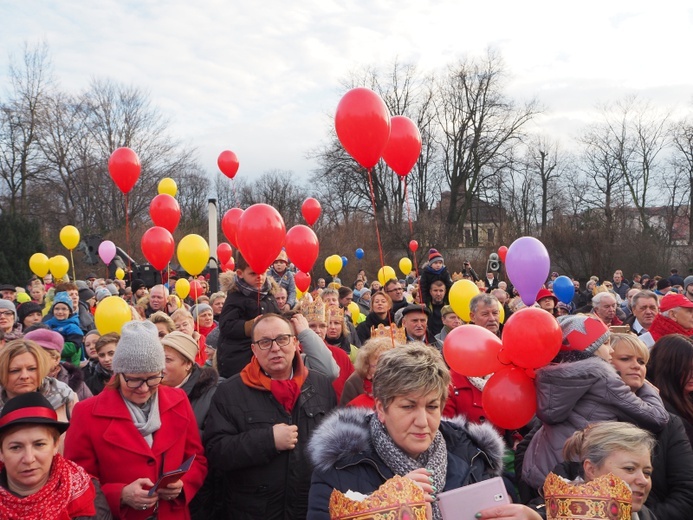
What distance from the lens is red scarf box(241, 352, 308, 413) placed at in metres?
3.53

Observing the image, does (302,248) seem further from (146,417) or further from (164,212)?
(146,417)

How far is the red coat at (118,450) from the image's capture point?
315cm

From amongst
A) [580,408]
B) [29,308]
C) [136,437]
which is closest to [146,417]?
[136,437]

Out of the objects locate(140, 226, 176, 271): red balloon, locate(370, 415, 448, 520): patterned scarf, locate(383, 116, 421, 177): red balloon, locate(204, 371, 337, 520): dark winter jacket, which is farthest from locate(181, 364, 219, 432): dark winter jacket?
locate(140, 226, 176, 271): red balloon

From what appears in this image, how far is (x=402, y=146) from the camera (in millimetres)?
6020

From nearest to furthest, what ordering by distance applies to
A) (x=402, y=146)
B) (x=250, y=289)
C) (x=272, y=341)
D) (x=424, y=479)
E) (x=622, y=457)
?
1. (x=424, y=479)
2. (x=622, y=457)
3. (x=272, y=341)
4. (x=250, y=289)
5. (x=402, y=146)

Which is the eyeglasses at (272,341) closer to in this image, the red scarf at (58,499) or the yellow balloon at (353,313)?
the red scarf at (58,499)

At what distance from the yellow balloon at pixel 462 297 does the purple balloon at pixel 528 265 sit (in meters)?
0.96

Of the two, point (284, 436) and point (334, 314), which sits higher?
point (334, 314)

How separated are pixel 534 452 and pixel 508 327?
0.76 metres

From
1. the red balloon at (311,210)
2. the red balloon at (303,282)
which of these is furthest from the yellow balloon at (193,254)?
the red balloon at (311,210)

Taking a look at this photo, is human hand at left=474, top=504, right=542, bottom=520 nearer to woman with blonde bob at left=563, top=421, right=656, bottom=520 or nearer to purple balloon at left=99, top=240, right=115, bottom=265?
woman with blonde bob at left=563, top=421, right=656, bottom=520

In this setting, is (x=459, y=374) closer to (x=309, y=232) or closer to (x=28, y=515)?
(x=28, y=515)

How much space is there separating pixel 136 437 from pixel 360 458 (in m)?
1.45
